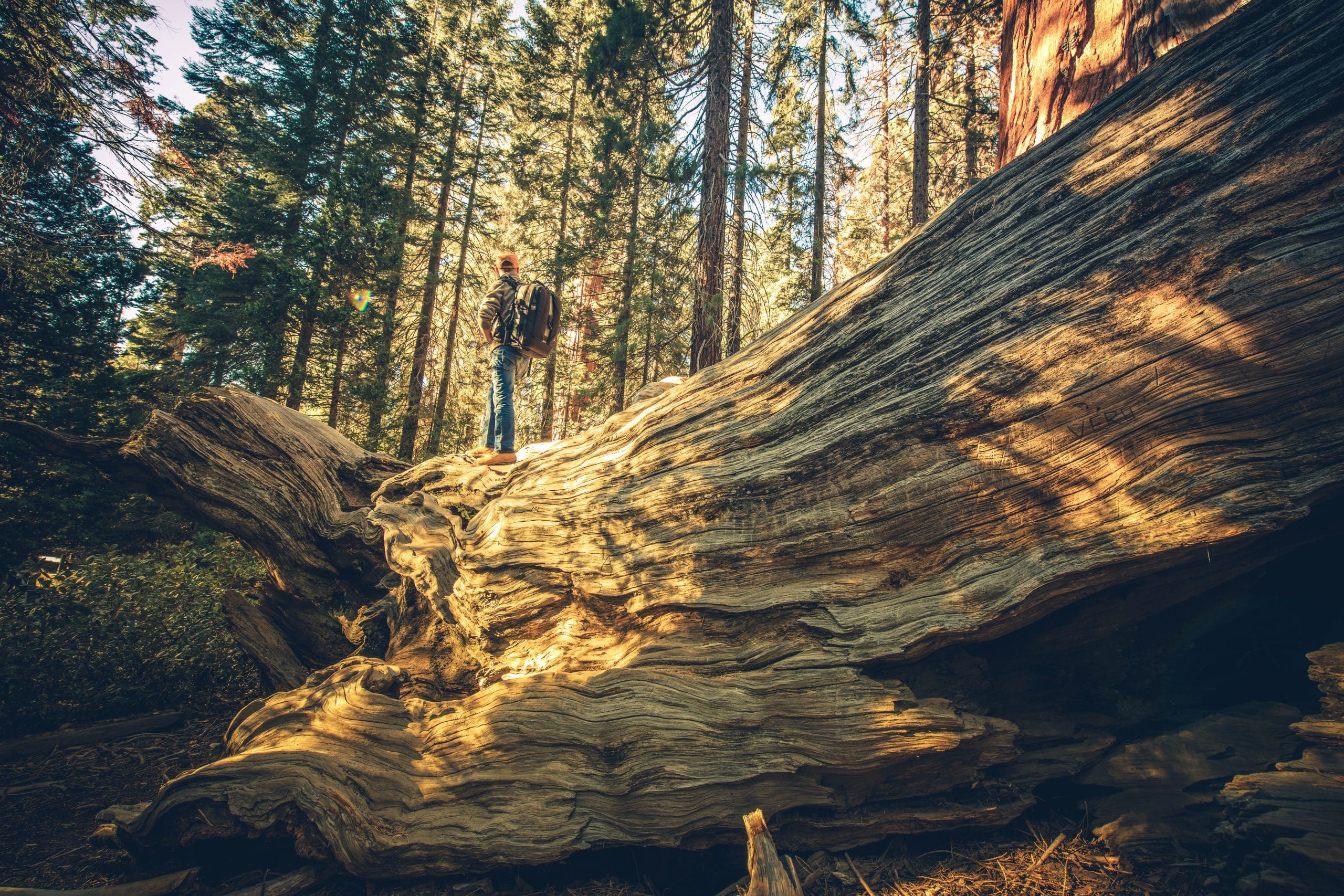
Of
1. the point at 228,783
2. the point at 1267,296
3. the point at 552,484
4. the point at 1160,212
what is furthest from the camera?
the point at 552,484

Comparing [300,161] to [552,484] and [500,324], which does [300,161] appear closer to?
[500,324]

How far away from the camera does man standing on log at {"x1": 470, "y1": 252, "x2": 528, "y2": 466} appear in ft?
20.8

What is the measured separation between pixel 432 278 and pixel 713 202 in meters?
10.4

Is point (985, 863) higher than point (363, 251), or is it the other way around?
point (363, 251)

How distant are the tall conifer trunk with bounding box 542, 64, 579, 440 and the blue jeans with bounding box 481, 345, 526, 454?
10361 mm

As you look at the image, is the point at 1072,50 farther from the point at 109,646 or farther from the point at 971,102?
the point at 109,646

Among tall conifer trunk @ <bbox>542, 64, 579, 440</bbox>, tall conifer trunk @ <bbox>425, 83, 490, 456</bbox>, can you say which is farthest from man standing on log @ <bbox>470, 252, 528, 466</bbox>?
tall conifer trunk @ <bbox>425, 83, 490, 456</bbox>

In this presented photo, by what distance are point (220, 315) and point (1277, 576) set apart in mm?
17600

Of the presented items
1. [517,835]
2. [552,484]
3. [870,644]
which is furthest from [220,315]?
[870,644]

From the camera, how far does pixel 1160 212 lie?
119 inches

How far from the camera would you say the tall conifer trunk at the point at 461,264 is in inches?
675

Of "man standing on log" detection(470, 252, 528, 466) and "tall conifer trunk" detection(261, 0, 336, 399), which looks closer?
"man standing on log" detection(470, 252, 528, 466)

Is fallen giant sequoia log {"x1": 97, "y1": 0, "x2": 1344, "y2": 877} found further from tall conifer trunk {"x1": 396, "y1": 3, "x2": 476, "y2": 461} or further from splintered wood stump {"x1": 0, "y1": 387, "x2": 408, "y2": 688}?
tall conifer trunk {"x1": 396, "y1": 3, "x2": 476, "y2": 461}

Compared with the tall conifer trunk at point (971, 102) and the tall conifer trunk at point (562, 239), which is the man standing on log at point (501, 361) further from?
the tall conifer trunk at point (562, 239)
